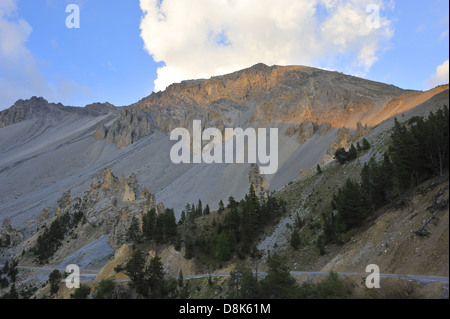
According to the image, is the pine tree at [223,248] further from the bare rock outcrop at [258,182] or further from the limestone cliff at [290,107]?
the limestone cliff at [290,107]

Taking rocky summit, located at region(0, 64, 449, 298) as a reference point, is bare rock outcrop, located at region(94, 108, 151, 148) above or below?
above

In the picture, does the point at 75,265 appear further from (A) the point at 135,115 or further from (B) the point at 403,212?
(A) the point at 135,115

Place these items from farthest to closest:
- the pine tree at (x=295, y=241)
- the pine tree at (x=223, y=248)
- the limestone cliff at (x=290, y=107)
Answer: the limestone cliff at (x=290, y=107), the pine tree at (x=223, y=248), the pine tree at (x=295, y=241)

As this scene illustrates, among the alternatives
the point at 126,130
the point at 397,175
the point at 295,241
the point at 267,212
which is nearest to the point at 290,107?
the point at 126,130

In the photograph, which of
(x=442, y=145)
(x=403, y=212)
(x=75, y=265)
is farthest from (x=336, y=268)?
(x=75, y=265)

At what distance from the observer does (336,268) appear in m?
22.0

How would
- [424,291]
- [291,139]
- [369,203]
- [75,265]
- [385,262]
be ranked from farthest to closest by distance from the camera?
[291,139]
[75,265]
[369,203]
[385,262]
[424,291]

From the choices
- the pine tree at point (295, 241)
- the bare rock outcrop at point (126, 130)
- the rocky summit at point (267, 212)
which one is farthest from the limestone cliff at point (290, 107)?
the pine tree at point (295, 241)

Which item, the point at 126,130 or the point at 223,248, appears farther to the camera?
the point at 126,130

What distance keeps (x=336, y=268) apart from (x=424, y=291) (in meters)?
8.89

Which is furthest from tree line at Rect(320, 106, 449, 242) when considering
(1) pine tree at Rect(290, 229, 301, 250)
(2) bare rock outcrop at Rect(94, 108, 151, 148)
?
(2) bare rock outcrop at Rect(94, 108, 151, 148)

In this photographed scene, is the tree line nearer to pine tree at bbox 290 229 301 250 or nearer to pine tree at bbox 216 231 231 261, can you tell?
pine tree at bbox 290 229 301 250

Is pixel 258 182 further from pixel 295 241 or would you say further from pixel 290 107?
pixel 290 107
